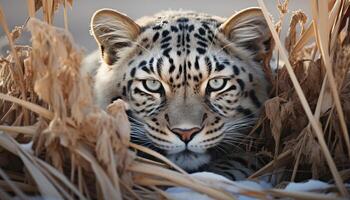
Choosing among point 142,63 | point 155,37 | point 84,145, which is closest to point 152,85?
point 142,63

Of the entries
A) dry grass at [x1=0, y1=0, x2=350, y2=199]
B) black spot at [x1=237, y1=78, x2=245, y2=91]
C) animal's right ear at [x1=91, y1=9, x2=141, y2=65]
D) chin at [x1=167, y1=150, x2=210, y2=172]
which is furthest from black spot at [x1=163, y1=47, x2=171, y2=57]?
dry grass at [x1=0, y1=0, x2=350, y2=199]

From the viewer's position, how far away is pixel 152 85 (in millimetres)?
3338

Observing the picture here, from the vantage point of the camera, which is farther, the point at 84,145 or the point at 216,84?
the point at 216,84

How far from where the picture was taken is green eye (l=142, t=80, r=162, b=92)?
3.32 meters

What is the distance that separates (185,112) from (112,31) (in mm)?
649

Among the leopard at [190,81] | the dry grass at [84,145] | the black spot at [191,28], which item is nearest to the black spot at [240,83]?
the leopard at [190,81]

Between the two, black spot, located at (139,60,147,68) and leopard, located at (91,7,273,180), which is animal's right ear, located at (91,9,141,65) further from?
black spot, located at (139,60,147,68)

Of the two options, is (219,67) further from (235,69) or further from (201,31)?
(201,31)

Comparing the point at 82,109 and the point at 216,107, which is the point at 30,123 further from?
A: the point at 216,107

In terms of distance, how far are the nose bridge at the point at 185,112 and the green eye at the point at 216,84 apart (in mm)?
113

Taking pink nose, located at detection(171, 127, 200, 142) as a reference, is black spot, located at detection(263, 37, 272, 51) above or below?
above

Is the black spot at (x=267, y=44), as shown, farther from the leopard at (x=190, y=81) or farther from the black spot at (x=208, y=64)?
the black spot at (x=208, y=64)

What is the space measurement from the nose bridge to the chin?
14 centimetres

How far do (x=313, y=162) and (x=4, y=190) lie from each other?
3.57 ft
